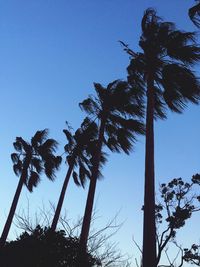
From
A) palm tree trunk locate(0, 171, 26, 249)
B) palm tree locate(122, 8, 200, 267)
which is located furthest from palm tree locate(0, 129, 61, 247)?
palm tree locate(122, 8, 200, 267)

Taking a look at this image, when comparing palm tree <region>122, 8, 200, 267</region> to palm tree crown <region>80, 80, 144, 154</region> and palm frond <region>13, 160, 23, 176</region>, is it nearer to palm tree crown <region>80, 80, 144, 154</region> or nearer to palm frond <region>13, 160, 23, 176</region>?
palm tree crown <region>80, 80, 144, 154</region>

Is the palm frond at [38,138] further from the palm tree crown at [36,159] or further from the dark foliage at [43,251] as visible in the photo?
the dark foliage at [43,251]

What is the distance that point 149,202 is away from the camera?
9016mm

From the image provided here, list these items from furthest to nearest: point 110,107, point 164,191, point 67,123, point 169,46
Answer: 1. point 164,191
2. point 67,123
3. point 110,107
4. point 169,46

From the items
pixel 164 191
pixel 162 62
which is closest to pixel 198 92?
pixel 162 62

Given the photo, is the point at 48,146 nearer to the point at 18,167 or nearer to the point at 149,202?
the point at 18,167

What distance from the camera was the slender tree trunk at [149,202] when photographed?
Result: 804 cm

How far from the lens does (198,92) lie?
11078 millimetres

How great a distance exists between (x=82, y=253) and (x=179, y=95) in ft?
22.9

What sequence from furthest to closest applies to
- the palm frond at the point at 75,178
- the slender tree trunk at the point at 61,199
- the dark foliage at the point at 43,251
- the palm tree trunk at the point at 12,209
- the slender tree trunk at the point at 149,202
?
the palm frond at the point at 75,178 < the palm tree trunk at the point at 12,209 < the slender tree trunk at the point at 61,199 < the dark foliage at the point at 43,251 < the slender tree trunk at the point at 149,202

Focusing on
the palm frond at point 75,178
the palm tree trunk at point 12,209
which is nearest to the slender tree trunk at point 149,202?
the palm frond at point 75,178

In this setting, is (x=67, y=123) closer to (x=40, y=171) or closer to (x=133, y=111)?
(x=40, y=171)

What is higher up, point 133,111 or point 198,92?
point 133,111

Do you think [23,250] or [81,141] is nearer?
[23,250]
